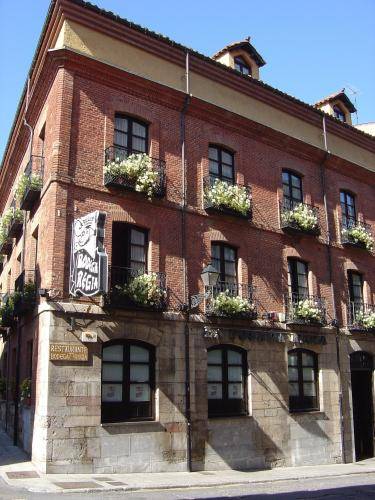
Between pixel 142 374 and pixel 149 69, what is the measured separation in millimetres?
9114

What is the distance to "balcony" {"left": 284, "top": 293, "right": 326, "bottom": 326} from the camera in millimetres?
18000

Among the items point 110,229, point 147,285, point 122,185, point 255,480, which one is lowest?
point 255,480

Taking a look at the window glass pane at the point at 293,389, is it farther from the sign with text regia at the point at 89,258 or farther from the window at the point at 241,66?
the window at the point at 241,66

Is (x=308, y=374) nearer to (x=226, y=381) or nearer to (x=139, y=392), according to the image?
(x=226, y=381)

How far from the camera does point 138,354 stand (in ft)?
48.0

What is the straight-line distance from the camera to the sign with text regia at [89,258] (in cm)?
1261

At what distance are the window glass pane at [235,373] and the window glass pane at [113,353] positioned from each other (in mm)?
3777

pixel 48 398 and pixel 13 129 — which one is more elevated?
pixel 13 129

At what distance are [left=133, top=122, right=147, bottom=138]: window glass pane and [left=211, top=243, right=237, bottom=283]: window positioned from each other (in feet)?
13.3

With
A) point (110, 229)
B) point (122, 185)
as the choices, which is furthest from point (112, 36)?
point (110, 229)

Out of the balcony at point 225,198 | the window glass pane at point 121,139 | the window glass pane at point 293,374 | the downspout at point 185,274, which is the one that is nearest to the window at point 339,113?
the balcony at point 225,198

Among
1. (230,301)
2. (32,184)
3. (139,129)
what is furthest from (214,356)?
(32,184)

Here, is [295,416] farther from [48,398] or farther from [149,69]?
[149,69]

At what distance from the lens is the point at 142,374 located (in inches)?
574
